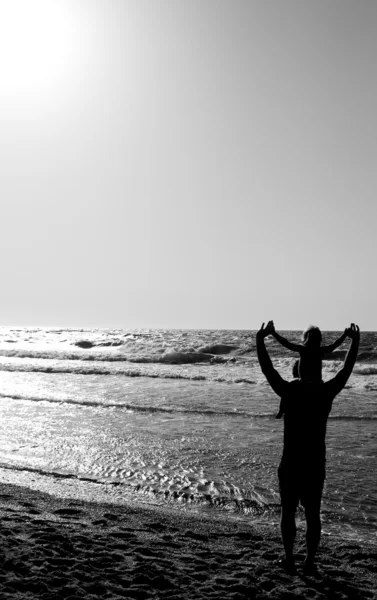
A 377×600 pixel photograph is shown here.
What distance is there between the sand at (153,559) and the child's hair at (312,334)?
6.61 ft

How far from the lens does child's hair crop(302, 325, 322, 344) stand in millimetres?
4020

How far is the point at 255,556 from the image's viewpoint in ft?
15.6

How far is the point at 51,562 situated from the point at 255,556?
1.91m

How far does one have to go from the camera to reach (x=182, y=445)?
9742 mm

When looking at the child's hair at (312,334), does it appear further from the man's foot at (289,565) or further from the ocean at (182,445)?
the ocean at (182,445)

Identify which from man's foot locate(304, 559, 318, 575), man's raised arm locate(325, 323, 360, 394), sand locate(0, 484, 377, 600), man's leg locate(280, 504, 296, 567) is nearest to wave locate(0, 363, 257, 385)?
sand locate(0, 484, 377, 600)

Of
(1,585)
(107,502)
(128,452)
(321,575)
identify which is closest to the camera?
(1,585)

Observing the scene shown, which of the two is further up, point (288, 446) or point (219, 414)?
point (288, 446)

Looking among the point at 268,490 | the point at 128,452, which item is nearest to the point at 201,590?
the point at 268,490

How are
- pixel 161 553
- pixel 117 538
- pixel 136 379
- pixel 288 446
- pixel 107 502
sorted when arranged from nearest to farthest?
pixel 288 446
pixel 161 553
pixel 117 538
pixel 107 502
pixel 136 379

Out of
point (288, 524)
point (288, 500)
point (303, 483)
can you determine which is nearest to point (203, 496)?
point (288, 524)

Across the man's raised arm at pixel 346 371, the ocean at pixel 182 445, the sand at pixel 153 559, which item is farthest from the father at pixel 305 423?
the ocean at pixel 182 445

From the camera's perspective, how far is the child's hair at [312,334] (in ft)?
13.2

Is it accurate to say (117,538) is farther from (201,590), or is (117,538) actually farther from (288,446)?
(288,446)
